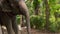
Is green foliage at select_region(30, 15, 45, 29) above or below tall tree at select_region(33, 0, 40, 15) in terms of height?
below

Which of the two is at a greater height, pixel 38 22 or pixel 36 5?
pixel 36 5

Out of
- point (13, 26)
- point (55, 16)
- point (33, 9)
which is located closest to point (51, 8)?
point (55, 16)

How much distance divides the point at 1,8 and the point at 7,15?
332 mm

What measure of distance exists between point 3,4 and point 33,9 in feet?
33.9

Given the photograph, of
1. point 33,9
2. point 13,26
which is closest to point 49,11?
point 33,9

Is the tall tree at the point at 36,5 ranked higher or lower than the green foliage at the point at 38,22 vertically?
higher

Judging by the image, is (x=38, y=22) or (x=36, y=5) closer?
(x=38, y=22)

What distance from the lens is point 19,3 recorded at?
3.88 metres

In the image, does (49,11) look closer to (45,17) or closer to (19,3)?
(45,17)

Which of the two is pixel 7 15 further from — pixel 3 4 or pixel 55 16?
pixel 55 16

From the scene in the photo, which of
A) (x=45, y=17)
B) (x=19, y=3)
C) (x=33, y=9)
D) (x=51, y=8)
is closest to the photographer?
(x=19, y=3)

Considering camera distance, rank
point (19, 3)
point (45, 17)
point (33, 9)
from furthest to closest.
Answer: point (33, 9), point (45, 17), point (19, 3)

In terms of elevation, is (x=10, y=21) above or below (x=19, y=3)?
below

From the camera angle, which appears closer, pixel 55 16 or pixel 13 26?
pixel 13 26
